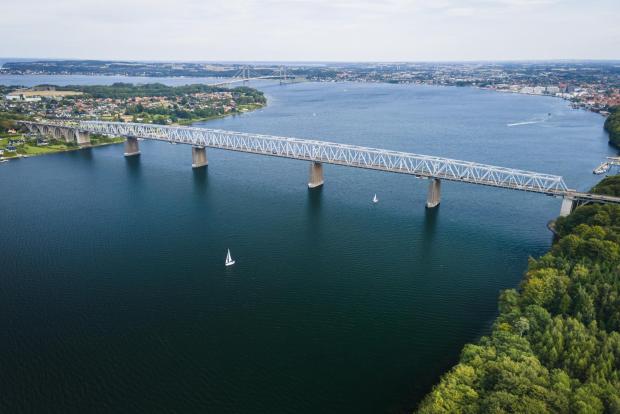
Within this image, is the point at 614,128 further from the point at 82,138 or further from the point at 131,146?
the point at 82,138

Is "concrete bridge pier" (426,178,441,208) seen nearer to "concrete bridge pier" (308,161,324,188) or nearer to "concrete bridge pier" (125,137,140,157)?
"concrete bridge pier" (308,161,324,188)

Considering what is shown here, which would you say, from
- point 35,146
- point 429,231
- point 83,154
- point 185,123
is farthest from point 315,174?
point 185,123

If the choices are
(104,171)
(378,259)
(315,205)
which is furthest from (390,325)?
(104,171)

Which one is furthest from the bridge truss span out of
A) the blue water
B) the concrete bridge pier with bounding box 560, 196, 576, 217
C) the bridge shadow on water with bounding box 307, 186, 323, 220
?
the bridge shadow on water with bounding box 307, 186, 323, 220

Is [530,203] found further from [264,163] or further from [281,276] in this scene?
[264,163]

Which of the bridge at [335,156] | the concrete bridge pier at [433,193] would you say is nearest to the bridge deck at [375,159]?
the bridge at [335,156]
